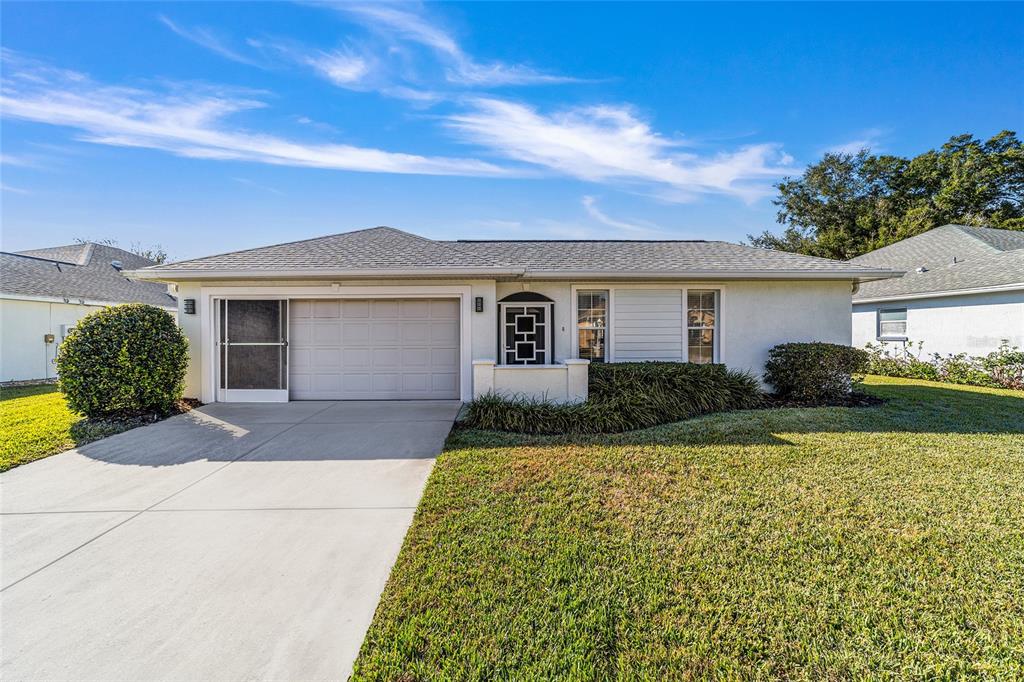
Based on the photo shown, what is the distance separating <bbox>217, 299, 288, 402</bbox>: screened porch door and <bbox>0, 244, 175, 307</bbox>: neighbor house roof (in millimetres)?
5477

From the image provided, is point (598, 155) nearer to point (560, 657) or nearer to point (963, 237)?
point (560, 657)

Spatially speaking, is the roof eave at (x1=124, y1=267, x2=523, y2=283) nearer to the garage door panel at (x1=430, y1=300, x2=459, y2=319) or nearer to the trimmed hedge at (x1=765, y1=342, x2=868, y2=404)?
the garage door panel at (x1=430, y1=300, x2=459, y2=319)

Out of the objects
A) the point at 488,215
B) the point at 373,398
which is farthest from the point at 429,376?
the point at 488,215

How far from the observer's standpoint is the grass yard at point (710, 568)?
7.45 ft

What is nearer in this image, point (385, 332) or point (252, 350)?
point (252, 350)

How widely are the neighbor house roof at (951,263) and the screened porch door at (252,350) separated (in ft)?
58.6

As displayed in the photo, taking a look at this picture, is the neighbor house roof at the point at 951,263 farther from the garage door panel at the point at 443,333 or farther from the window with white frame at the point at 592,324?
the garage door panel at the point at 443,333

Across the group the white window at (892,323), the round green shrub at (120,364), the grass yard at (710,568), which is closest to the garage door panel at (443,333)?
the grass yard at (710,568)

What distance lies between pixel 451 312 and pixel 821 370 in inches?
298

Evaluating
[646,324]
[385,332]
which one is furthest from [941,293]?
[385,332]

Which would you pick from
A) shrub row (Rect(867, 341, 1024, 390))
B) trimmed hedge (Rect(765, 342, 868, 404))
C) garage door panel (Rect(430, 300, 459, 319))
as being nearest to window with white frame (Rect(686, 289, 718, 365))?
trimmed hedge (Rect(765, 342, 868, 404))

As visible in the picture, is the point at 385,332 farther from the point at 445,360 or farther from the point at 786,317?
the point at 786,317

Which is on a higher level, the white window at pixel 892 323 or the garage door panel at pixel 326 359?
the white window at pixel 892 323

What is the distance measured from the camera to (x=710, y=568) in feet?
9.89
